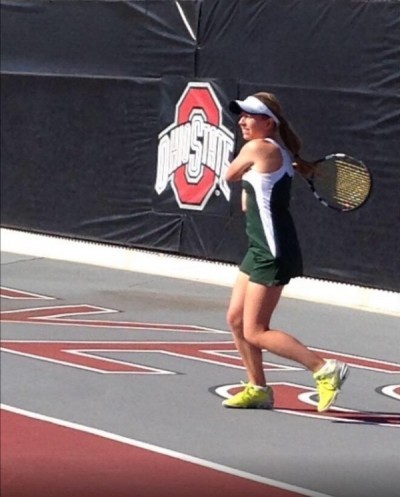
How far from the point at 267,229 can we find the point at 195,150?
5.99 metres

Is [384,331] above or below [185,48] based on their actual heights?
below

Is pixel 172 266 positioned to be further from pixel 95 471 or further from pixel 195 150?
pixel 95 471

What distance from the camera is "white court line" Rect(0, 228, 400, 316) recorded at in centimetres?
1145

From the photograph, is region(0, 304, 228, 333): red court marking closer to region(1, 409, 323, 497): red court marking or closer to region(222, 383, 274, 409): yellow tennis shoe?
region(222, 383, 274, 409): yellow tennis shoe

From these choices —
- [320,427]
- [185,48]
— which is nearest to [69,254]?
[185,48]

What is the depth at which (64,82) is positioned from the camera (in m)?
14.0

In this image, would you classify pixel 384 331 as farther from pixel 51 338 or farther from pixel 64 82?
pixel 64 82

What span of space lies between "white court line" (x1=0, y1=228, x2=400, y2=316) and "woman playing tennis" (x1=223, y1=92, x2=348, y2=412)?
437cm

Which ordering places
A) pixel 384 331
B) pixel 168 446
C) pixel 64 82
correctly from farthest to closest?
pixel 64 82 < pixel 384 331 < pixel 168 446

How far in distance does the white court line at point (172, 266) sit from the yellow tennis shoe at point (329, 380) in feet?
13.9

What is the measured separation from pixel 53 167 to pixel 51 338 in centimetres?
517

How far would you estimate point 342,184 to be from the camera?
25.3 ft

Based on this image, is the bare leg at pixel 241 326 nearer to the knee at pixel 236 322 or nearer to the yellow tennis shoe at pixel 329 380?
the knee at pixel 236 322

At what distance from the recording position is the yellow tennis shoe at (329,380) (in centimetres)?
697
